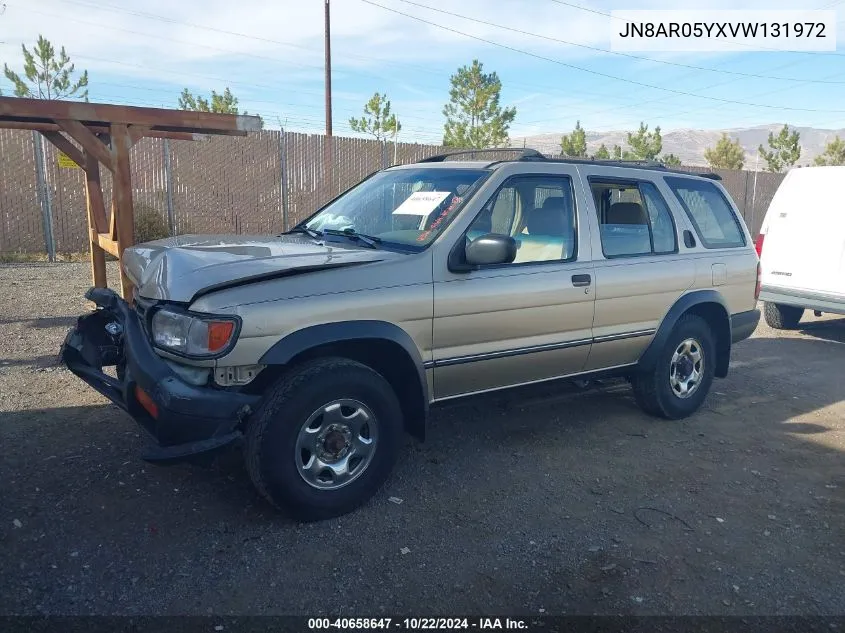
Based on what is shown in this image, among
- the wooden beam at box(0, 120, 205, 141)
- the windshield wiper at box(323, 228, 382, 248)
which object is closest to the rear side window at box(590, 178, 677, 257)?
the windshield wiper at box(323, 228, 382, 248)

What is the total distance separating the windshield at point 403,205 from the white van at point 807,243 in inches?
194

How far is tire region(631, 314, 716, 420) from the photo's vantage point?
5129 millimetres

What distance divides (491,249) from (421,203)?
731 millimetres

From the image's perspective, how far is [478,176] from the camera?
168 inches

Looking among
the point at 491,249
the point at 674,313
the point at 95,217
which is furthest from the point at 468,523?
the point at 95,217

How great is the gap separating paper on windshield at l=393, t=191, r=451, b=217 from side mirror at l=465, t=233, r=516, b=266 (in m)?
0.50

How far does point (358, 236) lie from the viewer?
422 centimetres

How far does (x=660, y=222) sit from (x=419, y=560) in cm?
323

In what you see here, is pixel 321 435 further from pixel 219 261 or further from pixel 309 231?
pixel 309 231

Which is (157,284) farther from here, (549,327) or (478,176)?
(549,327)

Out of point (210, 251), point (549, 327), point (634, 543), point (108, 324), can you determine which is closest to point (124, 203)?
point (108, 324)

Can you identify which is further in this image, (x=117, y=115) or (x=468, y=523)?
(x=117, y=115)

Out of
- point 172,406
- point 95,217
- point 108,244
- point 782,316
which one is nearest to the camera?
point 172,406

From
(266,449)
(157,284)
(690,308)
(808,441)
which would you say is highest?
(157,284)
